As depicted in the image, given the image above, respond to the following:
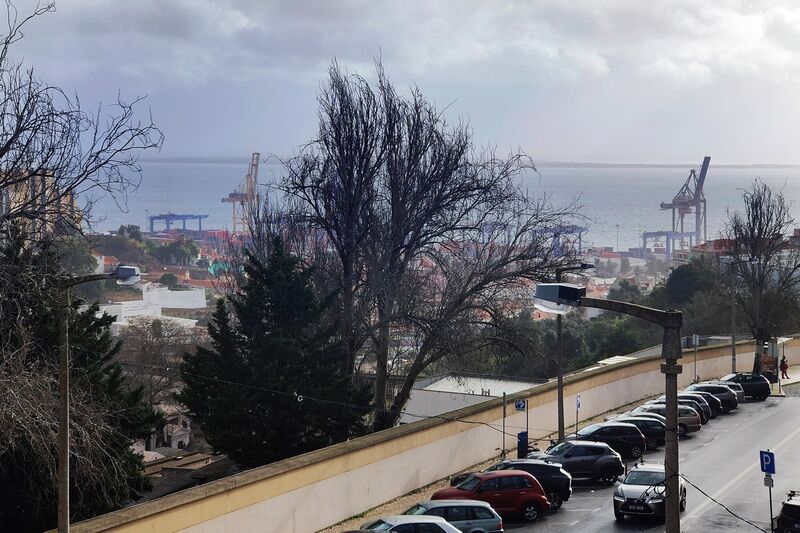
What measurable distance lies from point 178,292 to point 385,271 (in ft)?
469

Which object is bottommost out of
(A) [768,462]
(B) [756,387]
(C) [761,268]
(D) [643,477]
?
(B) [756,387]

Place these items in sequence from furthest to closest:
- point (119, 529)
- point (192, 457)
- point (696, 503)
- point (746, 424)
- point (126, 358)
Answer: point (126, 358) < point (746, 424) < point (192, 457) < point (696, 503) < point (119, 529)

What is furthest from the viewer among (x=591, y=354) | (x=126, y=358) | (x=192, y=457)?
(x=591, y=354)

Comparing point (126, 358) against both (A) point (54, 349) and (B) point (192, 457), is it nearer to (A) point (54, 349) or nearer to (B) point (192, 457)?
(B) point (192, 457)

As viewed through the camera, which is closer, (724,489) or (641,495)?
(641,495)

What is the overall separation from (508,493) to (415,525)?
15.6 ft

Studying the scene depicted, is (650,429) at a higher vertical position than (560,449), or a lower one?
lower

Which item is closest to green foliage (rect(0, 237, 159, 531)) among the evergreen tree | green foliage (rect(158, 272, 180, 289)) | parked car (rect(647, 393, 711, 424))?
the evergreen tree

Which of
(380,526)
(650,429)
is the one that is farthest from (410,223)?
(380,526)

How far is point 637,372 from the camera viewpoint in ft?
145

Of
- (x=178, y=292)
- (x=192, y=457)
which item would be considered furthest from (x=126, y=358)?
(x=178, y=292)

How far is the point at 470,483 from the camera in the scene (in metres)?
25.2

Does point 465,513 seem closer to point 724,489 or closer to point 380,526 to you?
point 380,526

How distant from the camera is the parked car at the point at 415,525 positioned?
2047 cm
